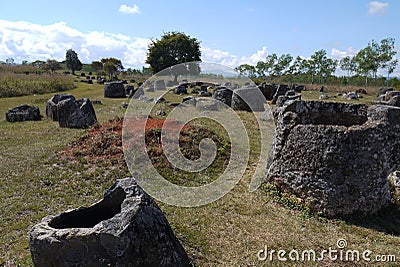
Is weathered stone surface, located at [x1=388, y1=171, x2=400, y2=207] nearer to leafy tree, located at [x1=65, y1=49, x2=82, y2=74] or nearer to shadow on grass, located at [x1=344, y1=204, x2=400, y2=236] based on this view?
shadow on grass, located at [x1=344, y1=204, x2=400, y2=236]

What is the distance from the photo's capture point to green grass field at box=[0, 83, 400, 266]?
5.61 meters

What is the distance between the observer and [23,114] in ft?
57.9

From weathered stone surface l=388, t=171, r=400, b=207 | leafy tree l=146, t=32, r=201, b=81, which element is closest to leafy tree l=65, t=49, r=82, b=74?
leafy tree l=146, t=32, r=201, b=81

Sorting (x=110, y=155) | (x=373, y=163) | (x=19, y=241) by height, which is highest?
(x=373, y=163)

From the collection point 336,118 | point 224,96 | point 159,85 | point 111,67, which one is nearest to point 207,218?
point 336,118

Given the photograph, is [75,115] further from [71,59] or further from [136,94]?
[71,59]

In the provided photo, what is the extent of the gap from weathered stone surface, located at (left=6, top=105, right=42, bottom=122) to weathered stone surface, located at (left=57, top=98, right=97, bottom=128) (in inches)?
127

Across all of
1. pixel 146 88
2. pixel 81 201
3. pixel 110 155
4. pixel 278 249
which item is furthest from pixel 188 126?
pixel 146 88

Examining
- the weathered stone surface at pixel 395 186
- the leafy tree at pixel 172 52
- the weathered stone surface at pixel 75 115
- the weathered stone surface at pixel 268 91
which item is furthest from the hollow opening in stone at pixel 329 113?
the leafy tree at pixel 172 52

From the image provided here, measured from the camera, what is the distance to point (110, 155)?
1008cm

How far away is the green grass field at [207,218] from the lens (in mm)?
5605

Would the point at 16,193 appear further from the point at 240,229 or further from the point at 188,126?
the point at 188,126

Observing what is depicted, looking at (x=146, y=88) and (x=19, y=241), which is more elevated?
(x=146, y=88)

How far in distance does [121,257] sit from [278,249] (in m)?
2.86
